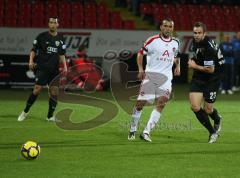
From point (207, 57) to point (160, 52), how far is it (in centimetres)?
99

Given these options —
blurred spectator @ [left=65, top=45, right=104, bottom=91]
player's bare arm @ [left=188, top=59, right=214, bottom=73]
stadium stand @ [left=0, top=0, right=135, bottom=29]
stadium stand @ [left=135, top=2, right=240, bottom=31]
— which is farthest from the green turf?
stadium stand @ [left=135, top=2, right=240, bottom=31]

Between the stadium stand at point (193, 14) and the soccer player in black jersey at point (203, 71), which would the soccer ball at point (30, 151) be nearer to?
the soccer player in black jersey at point (203, 71)

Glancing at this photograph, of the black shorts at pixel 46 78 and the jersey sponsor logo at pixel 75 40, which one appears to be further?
the jersey sponsor logo at pixel 75 40

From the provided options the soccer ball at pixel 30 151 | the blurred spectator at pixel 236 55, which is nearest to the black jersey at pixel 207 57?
the soccer ball at pixel 30 151

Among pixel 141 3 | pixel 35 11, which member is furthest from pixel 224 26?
pixel 35 11

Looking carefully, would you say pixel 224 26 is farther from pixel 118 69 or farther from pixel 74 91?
pixel 74 91

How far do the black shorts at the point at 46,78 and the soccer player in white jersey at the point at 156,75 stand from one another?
10.6ft

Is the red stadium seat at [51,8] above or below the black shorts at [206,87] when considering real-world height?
below

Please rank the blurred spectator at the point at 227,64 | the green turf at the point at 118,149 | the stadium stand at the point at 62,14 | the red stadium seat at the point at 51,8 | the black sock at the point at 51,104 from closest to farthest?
Answer: the green turf at the point at 118,149
the black sock at the point at 51,104
the blurred spectator at the point at 227,64
the stadium stand at the point at 62,14
the red stadium seat at the point at 51,8

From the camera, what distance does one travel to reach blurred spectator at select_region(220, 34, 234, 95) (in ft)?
70.6

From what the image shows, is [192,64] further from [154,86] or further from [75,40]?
[75,40]

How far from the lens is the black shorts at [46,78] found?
46.6ft

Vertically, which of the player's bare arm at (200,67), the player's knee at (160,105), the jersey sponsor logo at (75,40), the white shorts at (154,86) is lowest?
the jersey sponsor logo at (75,40)

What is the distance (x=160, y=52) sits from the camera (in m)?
11.6
